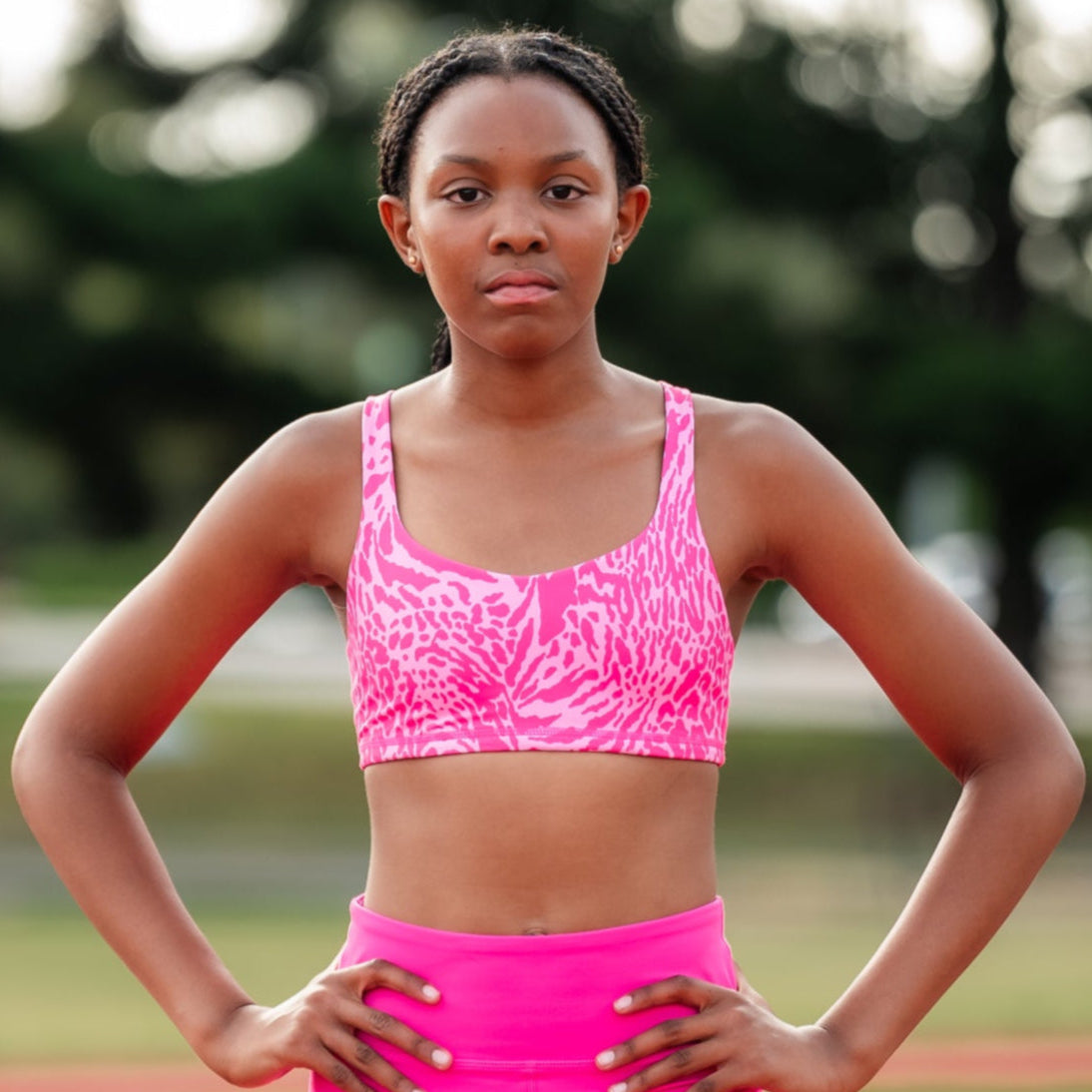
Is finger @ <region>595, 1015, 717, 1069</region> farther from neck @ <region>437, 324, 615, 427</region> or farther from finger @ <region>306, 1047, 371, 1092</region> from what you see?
neck @ <region>437, 324, 615, 427</region>

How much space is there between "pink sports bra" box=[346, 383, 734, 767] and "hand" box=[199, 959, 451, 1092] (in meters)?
0.21

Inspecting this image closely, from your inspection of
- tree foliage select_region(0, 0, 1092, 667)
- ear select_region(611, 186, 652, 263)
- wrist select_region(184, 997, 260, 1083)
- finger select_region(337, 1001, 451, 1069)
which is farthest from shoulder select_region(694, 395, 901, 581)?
tree foliage select_region(0, 0, 1092, 667)

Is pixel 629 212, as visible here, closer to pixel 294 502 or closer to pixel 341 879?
pixel 294 502

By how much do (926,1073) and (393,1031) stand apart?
563 cm

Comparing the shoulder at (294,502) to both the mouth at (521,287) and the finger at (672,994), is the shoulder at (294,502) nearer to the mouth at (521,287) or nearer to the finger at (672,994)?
the mouth at (521,287)

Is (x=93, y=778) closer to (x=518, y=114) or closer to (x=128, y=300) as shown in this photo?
(x=518, y=114)

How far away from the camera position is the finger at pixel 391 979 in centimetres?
194

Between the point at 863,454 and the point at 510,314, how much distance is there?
48.4 ft

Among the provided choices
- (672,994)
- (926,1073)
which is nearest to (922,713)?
(672,994)

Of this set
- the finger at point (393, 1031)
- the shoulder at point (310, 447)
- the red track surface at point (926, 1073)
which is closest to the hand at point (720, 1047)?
the finger at point (393, 1031)

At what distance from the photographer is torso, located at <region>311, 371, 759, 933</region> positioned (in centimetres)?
194

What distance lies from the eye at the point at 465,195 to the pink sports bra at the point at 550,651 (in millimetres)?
339

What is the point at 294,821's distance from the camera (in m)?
17.0

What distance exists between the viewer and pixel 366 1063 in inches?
77.0
